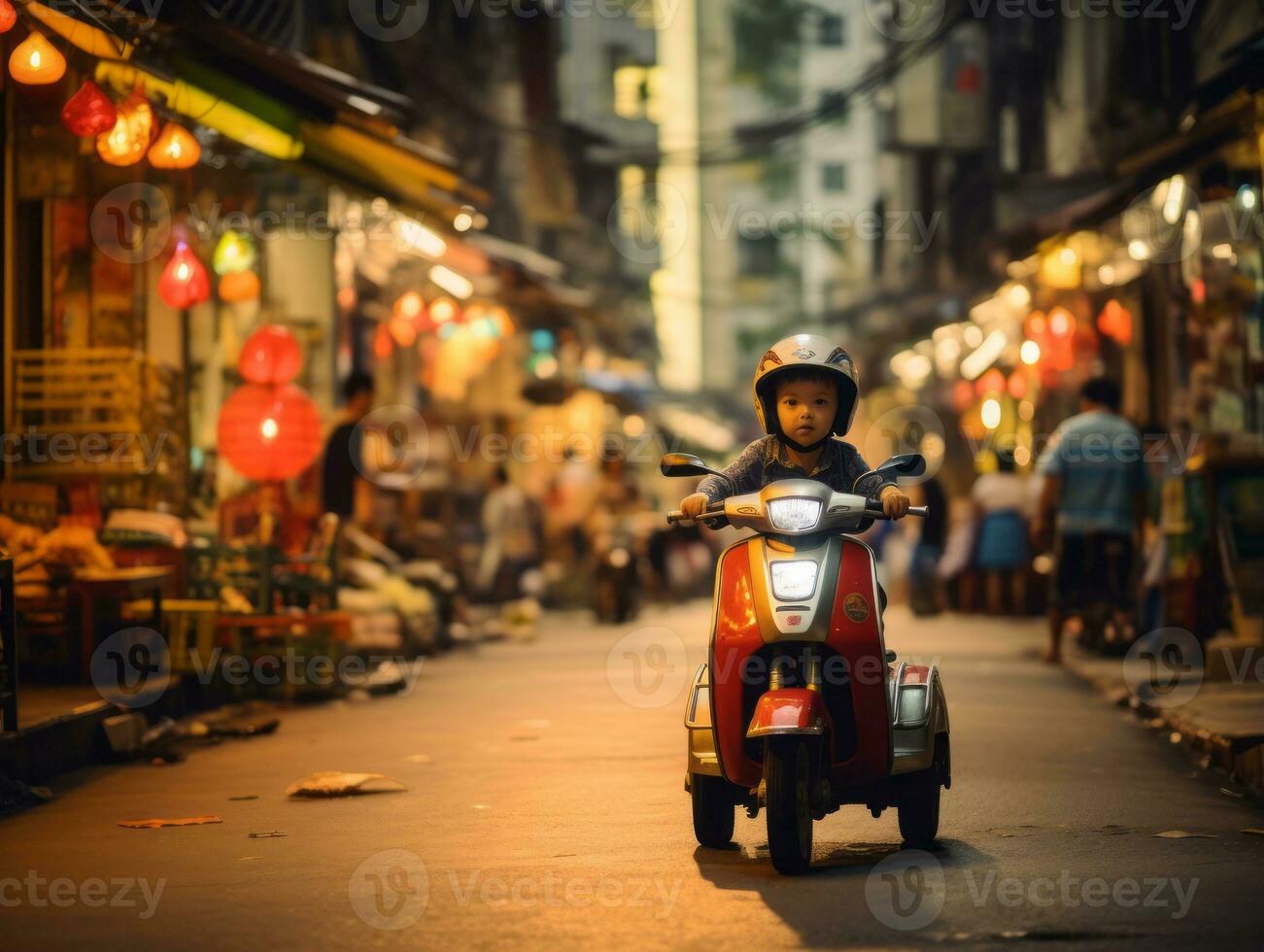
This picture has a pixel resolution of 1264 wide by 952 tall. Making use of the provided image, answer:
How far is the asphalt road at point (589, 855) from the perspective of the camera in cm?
552

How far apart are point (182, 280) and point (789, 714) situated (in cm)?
832

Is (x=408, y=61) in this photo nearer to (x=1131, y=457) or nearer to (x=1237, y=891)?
(x=1131, y=457)

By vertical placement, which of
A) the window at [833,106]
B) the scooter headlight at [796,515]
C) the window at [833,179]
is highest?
the window at [833,179]

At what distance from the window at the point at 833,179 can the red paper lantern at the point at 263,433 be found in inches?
3293

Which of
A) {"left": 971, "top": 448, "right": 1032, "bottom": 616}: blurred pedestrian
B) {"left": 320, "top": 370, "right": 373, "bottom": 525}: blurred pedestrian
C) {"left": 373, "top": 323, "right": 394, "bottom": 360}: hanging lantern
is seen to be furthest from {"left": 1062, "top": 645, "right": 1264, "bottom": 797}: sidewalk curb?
{"left": 373, "top": 323, "right": 394, "bottom": 360}: hanging lantern

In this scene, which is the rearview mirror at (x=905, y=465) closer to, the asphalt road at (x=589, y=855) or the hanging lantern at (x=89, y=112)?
the asphalt road at (x=589, y=855)

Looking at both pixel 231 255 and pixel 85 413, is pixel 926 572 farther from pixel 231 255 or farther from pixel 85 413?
pixel 85 413

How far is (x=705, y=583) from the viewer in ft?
105

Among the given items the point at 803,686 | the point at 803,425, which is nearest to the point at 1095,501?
the point at 803,425

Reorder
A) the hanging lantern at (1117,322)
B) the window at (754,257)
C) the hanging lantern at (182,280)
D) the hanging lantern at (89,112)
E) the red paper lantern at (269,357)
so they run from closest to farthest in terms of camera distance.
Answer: the hanging lantern at (89,112) < the hanging lantern at (182,280) < the red paper lantern at (269,357) < the hanging lantern at (1117,322) < the window at (754,257)

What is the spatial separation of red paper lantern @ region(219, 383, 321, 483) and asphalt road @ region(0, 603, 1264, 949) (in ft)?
8.96

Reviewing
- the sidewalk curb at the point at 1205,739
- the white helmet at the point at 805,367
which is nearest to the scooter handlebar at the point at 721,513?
the white helmet at the point at 805,367

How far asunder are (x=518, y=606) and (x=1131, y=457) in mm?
8980

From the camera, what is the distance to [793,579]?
21.7 ft
